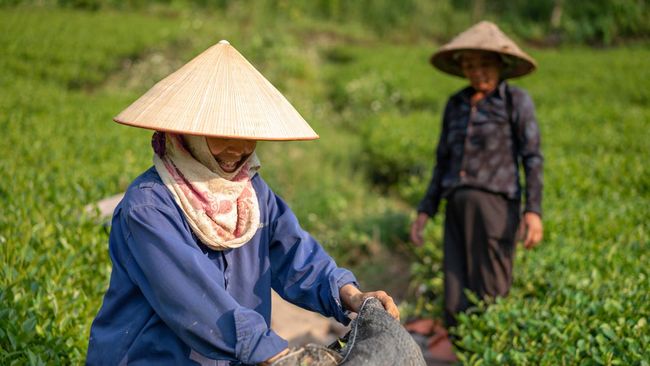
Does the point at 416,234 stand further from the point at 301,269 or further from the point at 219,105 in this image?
the point at 219,105

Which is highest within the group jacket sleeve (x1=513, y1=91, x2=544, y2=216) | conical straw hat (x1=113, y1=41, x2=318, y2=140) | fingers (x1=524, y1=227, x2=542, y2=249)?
conical straw hat (x1=113, y1=41, x2=318, y2=140)

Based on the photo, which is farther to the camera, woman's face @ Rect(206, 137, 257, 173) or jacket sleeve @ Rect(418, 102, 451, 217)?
jacket sleeve @ Rect(418, 102, 451, 217)

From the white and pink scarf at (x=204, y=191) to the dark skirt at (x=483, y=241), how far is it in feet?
7.01

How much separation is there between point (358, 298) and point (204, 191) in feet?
1.80

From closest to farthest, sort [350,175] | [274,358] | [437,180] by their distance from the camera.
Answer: [274,358] → [437,180] → [350,175]

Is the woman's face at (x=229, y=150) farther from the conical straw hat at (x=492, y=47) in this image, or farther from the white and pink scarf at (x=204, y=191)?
the conical straw hat at (x=492, y=47)

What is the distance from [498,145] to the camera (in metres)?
3.70

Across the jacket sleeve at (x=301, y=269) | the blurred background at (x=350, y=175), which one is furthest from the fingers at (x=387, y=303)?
the blurred background at (x=350, y=175)

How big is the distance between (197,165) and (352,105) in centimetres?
1116

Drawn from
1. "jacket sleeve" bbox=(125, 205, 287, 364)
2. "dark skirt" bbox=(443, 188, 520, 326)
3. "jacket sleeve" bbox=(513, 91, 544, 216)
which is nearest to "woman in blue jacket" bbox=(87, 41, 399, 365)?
"jacket sleeve" bbox=(125, 205, 287, 364)

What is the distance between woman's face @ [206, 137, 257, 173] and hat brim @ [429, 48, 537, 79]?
2.14m

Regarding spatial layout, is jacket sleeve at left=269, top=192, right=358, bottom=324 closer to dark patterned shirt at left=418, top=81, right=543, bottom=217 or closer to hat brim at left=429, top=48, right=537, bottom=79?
dark patterned shirt at left=418, top=81, right=543, bottom=217

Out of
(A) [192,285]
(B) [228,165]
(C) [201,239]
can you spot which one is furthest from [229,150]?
(A) [192,285]

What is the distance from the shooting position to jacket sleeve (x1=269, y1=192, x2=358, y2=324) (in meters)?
1.94
